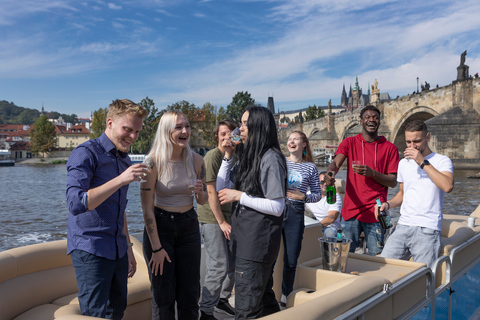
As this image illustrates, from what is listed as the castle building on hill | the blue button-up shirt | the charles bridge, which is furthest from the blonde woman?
the castle building on hill

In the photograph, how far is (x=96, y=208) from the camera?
1.83 metres

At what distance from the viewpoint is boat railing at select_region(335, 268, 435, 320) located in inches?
66.0

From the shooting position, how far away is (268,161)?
1940mm

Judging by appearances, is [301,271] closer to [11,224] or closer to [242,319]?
[242,319]

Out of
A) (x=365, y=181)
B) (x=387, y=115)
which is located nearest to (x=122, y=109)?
(x=365, y=181)

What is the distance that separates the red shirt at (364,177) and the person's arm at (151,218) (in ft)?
5.68

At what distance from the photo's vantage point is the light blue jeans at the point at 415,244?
279 cm

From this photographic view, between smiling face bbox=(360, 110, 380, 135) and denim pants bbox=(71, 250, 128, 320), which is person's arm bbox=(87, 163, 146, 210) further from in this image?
smiling face bbox=(360, 110, 380, 135)

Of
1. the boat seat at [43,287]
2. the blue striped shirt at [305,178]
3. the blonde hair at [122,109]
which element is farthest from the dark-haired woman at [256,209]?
the blue striped shirt at [305,178]

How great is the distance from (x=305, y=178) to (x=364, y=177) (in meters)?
0.51

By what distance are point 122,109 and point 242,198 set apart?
0.71 meters

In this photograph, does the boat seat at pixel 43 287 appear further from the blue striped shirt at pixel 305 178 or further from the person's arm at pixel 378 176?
the person's arm at pixel 378 176

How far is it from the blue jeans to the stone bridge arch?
109ft

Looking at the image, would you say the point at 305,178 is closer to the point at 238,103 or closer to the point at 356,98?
the point at 238,103
